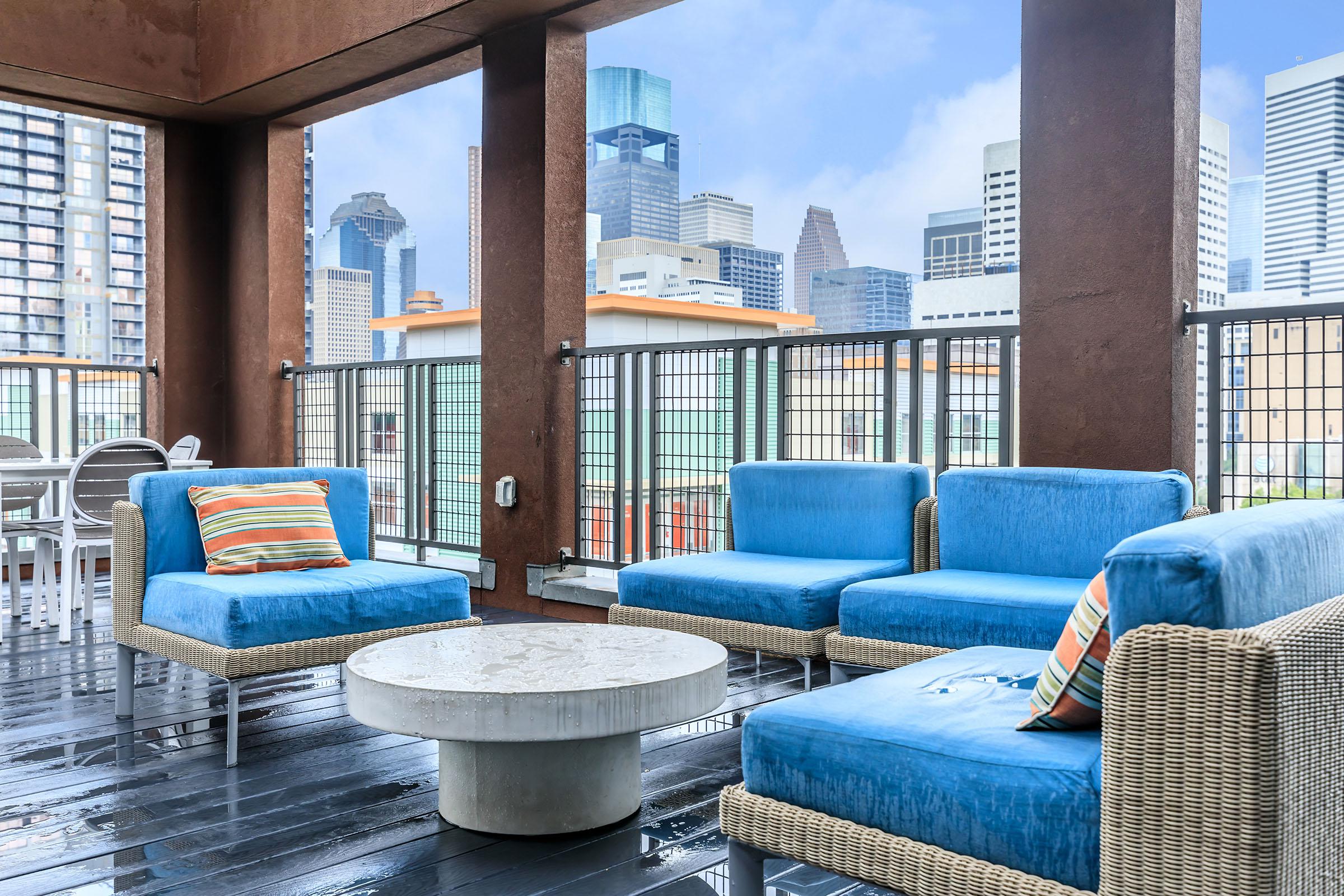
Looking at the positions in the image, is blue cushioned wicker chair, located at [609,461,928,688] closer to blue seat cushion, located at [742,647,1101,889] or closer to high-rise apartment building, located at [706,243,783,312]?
blue seat cushion, located at [742,647,1101,889]

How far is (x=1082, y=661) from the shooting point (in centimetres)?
155

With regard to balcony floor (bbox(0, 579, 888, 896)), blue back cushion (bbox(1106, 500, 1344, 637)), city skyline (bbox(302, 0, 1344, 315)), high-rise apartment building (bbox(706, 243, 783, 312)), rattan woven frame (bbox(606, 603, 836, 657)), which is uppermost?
city skyline (bbox(302, 0, 1344, 315))

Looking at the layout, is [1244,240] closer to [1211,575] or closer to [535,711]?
[1211,575]

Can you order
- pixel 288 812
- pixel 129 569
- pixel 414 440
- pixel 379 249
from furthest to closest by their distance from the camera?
pixel 379 249
pixel 414 440
pixel 129 569
pixel 288 812

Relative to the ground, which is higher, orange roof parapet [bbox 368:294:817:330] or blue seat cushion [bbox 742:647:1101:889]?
orange roof parapet [bbox 368:294:817:330]

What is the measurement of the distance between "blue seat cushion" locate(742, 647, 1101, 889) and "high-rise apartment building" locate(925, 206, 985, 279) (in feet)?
8.77

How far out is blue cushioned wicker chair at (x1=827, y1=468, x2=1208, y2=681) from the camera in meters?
2.89

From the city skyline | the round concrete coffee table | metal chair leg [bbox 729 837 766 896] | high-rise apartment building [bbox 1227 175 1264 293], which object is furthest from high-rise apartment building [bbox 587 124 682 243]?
metal chair leg [bbox 729 837 766 896]

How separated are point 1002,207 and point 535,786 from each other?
113 inches

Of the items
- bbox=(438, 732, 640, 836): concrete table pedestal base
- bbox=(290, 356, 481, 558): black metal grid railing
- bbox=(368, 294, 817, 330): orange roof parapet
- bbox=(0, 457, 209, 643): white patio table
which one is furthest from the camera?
bbox=(368, 294, 817, 330): orange roof parapet

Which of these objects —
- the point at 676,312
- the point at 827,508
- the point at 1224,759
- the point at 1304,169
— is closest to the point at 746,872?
the point at 1224,759

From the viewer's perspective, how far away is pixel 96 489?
15.4 ft

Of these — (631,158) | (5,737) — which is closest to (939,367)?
(5,737)

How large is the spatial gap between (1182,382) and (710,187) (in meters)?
9.50
